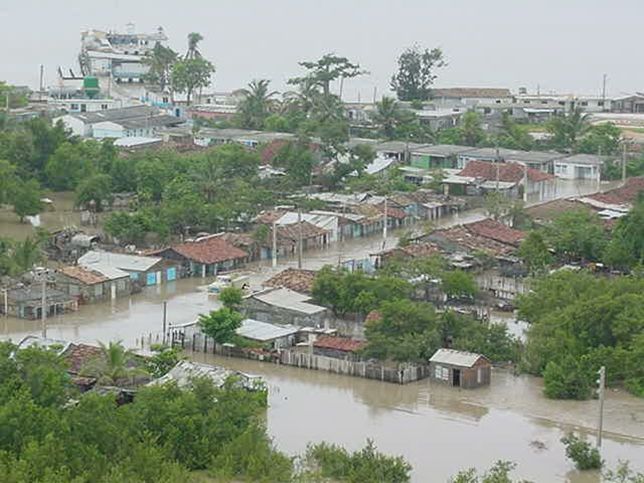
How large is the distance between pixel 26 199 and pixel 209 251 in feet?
16.5

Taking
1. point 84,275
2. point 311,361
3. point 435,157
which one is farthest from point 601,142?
point 311,361

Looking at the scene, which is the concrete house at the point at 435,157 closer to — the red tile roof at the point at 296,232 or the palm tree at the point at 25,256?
the red tile roof at the point at 296,232

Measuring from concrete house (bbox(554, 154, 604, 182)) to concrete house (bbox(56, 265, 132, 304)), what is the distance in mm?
17230

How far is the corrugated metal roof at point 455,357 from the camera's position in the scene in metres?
17.1

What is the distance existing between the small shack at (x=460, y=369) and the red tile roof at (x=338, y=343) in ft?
3.55

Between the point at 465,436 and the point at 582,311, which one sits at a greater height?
the point at 582,311

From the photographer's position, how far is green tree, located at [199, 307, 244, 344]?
18141 mm

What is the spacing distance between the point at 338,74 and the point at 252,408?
2754 cm

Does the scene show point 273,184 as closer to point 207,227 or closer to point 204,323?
point 207,227

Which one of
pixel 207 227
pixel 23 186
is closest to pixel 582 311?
pixel 207 227

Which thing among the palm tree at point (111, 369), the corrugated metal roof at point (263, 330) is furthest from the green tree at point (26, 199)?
the palm tree at point (111, 369)

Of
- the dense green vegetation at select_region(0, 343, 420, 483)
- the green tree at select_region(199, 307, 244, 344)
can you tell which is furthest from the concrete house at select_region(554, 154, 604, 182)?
the dense green vegetation at select_region(0, 343, 420, 483)

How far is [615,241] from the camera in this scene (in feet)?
75.3

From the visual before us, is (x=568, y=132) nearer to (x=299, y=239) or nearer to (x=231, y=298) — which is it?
(x=299, y=239)
